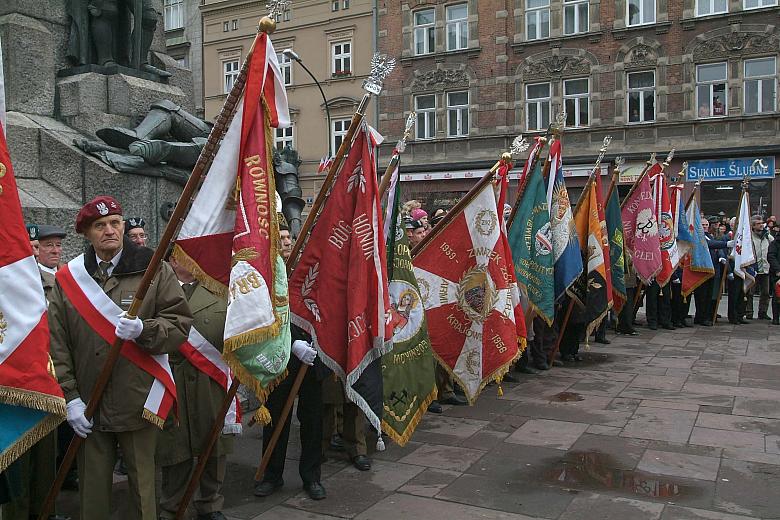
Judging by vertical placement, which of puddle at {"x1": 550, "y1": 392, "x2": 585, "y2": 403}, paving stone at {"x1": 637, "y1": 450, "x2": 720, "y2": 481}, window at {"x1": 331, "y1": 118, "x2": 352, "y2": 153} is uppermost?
window at {"x1": 331, "y1": 118, "x2": 352, "y2": 153}

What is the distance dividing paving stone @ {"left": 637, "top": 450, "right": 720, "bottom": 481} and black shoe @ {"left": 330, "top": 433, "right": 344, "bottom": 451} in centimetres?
218

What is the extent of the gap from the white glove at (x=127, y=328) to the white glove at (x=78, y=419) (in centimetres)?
39

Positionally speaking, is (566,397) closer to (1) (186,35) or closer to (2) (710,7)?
(2) (710,7)

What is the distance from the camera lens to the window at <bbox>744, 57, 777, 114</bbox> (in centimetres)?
2520

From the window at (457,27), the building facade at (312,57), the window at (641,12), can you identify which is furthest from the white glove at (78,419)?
the window at (457,27)

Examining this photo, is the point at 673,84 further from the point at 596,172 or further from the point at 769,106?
the point at 596,172

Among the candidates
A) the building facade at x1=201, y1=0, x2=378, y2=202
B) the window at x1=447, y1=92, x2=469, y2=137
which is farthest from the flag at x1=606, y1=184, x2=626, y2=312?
the building facade at x1=201, y1=0, x2=378, y2=202

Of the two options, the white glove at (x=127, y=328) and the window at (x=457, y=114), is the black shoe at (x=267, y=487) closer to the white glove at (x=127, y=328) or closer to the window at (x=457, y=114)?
the white glove at (x=127, y=328)

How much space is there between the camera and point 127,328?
3367 millimetres

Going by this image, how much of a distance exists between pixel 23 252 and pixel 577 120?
88.9 ft

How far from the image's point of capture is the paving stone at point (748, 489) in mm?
4484

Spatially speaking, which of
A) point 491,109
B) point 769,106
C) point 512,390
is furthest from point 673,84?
point 512,390

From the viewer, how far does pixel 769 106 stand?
25281 mm

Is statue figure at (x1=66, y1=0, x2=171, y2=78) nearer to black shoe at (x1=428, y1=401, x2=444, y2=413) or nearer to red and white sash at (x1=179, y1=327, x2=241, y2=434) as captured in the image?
red and white sash at (x1=179, y1=327, x2=241, y2=434)
